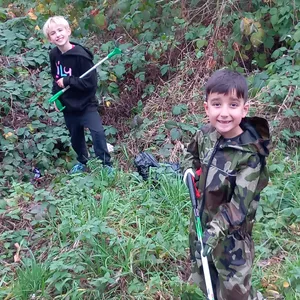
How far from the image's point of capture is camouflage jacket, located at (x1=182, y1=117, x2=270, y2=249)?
104 inches

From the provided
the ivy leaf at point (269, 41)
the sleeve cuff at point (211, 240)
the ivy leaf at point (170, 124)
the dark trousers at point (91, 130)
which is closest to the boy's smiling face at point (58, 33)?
the dark trousers at point (91, 130)

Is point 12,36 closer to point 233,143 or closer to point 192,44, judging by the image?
point 192,44

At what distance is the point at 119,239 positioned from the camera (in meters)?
3.87

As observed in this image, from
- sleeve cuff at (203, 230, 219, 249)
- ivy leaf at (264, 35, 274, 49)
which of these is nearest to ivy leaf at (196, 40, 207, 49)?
ivy leaf at (264, 35, 274, 49)

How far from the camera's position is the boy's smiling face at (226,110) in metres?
2.63

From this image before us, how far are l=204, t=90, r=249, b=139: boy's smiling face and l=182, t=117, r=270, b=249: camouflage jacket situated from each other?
75 millimetres

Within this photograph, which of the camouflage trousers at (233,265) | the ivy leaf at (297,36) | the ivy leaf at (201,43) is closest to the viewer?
the camouflage trousers at (233,265)

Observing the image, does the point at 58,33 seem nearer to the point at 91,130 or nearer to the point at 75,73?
the point at 75,73

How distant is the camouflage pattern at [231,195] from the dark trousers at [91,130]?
233 centimetres

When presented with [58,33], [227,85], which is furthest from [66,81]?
[227,85]

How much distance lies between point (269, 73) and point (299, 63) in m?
0.40

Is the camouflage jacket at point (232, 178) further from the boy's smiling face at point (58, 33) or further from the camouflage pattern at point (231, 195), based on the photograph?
the boy's smiling face at point (58, 33)

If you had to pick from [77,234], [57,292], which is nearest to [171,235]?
[77,234]

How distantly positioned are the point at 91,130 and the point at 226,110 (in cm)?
271
